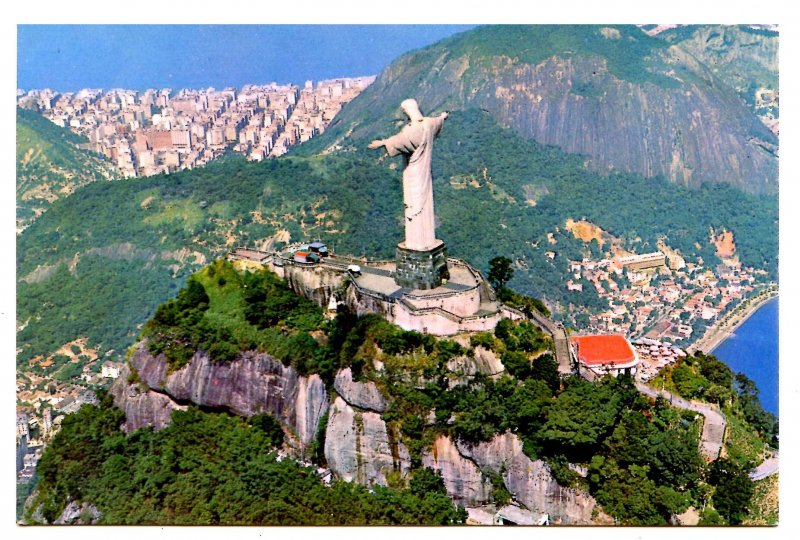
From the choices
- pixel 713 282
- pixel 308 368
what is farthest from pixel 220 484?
pixel 713 282

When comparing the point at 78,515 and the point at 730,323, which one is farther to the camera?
the point at 730,323

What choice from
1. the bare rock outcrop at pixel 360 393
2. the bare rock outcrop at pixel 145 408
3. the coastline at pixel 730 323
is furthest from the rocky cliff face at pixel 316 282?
the coastline at pixel 730 323

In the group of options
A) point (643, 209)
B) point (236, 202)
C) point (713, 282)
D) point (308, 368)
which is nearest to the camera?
point (308, 368)

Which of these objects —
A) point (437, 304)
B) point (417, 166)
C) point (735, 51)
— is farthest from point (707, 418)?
point (735, 51)

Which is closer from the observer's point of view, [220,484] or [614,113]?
[220,484]

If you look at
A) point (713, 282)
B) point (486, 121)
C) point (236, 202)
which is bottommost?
point (713, 282)

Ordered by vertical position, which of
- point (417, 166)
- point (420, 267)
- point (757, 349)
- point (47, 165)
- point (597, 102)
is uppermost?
point (597, 102)

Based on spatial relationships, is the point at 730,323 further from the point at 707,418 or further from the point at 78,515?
the point at 78,515

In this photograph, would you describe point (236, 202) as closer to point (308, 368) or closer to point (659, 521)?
point (308, 368)
